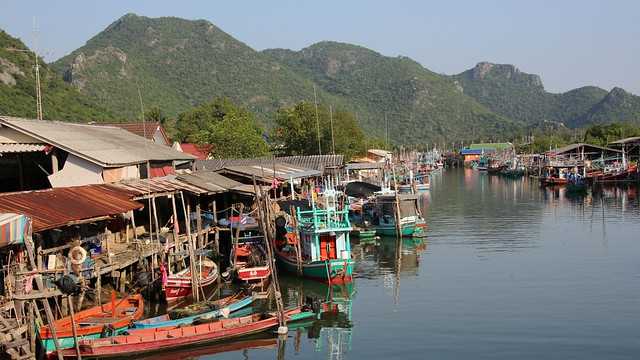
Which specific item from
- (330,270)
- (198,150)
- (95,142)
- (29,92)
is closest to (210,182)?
(95,142)

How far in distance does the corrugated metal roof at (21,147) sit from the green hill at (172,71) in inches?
2862

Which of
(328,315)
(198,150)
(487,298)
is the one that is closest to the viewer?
(328,315)

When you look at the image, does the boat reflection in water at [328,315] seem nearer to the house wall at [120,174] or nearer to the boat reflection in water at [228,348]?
the boat reflection in water at [228,348]

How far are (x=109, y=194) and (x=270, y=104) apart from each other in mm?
140537

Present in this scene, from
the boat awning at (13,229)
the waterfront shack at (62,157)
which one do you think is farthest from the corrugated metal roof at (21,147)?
the boat awning at (13,229)

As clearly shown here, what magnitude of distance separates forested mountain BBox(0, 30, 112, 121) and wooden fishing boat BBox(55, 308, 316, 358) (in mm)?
44212

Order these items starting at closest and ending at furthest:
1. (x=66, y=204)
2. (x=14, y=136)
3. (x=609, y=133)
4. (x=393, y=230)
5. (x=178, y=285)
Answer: (x=66, y=204) < (x=178, y=285) < (x=14, y=136) < (x=393, y=230) < (x=609, y=133)

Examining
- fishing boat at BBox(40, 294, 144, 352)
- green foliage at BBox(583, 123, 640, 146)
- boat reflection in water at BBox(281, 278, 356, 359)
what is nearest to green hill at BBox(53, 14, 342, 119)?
green foliage at BBox(583, 123, 640, 146)

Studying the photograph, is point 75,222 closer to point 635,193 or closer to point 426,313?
point 426,313

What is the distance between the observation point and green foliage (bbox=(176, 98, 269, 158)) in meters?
77.2

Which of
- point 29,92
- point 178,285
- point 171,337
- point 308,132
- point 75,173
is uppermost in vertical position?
point 29,92

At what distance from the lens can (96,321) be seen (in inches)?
917

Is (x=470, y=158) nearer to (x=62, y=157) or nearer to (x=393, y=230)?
(x=393, y=230)

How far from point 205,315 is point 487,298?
40.2ft
